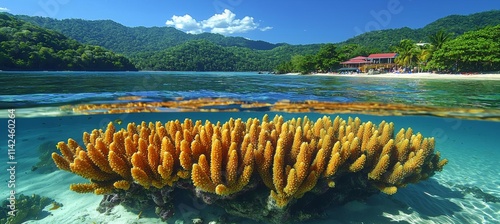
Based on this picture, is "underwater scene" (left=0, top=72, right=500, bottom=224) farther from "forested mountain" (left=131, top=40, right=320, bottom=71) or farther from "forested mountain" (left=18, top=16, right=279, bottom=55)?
"forested mountain" (left=18, top=16, right=279, bottom=55)

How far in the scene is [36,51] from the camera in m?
38.7

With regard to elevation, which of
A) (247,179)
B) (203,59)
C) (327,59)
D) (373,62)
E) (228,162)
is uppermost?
(203,59)

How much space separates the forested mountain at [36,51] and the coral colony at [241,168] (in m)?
40.6

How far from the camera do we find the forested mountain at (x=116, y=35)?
4195 inches

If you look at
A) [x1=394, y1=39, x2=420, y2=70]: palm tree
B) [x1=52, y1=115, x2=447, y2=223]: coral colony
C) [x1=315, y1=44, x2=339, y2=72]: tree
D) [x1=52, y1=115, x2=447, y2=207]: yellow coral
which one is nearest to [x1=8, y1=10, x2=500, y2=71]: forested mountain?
[x1=315, y1=44, x2=339, y2=72]: tree

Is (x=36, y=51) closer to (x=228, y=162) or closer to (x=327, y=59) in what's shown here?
(x=228, y=162)

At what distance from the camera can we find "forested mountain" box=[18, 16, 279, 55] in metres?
107

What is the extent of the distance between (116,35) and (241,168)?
536ft

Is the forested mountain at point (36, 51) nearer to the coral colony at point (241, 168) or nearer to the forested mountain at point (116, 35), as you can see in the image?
the coral colony at point (241, 168)

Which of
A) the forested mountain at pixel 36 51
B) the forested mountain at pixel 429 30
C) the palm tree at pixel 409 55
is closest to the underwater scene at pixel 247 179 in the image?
the forested mountain at pixel 36 51

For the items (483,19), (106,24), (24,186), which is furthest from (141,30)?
(24,186)

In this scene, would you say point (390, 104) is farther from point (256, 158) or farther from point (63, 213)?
point (63, 213)

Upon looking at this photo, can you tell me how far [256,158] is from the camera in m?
3.87

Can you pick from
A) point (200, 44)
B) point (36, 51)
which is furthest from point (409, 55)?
point (200, 44)
